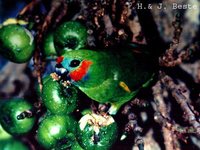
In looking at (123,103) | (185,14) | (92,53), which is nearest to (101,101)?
(123,103)

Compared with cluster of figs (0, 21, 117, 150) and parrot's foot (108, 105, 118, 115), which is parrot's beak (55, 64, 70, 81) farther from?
parrot's foot (108, 105, 118, 115)

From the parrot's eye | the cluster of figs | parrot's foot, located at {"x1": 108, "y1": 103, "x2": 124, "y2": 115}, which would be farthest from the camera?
parrot's foot, located at {"x1": 108, "y1": 103, "x2": 124, "y2": 115}

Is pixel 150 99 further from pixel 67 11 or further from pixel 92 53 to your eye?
pixel 67 11

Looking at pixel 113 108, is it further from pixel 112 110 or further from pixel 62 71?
pixel 62 71

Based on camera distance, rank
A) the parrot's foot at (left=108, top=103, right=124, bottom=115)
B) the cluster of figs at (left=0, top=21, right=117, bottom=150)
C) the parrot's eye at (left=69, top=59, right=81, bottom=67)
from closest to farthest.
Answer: the parrot's eye at (left=69, top=59, right=81, bottom=67) → the cluster of figs at (left=0, top=21, right=117, bottom=150) → the parrot's foot at (left=108, top=103, right=124, bottom=115)

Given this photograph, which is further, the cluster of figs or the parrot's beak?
the cluster of figs

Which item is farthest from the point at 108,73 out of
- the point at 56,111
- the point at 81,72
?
the point at 56,111

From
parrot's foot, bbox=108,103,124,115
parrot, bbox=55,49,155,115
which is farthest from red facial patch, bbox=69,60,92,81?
parrot's foot, bbox=108,103,124,115
